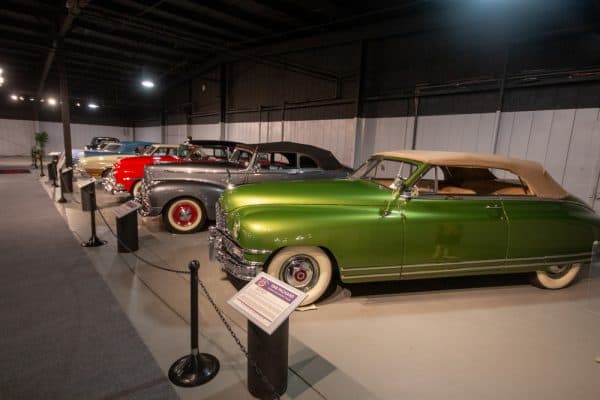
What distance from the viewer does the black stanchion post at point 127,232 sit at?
15.8ft

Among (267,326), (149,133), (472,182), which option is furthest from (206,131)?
(267,326)

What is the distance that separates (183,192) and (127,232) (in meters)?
1.26

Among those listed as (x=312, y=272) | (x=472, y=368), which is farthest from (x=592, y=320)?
(x=312, y=272)

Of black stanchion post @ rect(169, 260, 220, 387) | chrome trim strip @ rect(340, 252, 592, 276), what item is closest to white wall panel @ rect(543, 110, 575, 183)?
chrome trim strip @ rect(340, 252, 592, 276)

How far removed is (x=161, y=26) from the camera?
36.6 feet

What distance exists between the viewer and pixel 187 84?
1922 centimetres

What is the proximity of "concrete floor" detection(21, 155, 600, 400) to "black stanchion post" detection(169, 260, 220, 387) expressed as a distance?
71mm

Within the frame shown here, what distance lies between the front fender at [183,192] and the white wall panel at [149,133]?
1936 centimetres

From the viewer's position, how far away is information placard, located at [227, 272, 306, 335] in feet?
6.00

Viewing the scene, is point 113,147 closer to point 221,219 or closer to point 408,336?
point 221,219

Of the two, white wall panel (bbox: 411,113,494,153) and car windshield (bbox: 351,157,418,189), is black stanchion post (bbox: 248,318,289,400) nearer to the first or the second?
car windshield (bbox: 351,157,418,189)

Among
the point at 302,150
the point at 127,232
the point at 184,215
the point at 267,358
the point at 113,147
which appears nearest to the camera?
the point at 267,358

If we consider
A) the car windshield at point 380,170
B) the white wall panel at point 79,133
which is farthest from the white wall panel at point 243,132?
the white wall panel at point 79,133

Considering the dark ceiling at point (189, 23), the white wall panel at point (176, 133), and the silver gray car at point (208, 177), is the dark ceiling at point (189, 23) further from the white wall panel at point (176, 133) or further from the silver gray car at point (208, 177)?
the silver gray car at point (208, 177)
